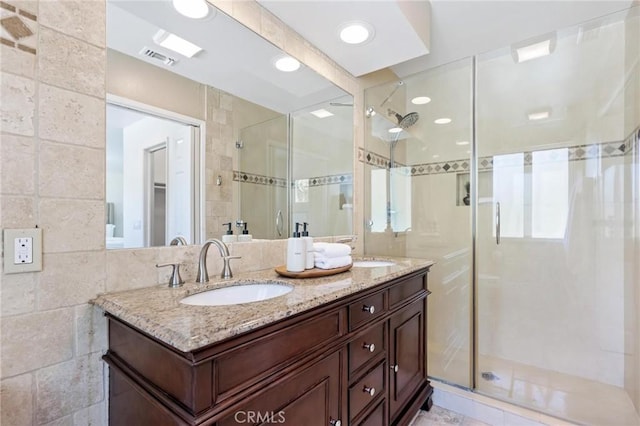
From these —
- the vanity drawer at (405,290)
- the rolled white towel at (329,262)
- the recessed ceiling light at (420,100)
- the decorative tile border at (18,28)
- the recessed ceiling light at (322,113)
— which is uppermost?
the recessed ceiling light at (420,100)

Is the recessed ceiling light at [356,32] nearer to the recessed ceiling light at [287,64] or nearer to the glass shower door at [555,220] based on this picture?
the recessed ceiling light at [287,64]

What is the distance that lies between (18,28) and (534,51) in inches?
115

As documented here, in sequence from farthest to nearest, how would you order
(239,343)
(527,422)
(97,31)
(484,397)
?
(484,397)
(527,422)
(97,31)
(239,343)

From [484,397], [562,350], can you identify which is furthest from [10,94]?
[562,350]

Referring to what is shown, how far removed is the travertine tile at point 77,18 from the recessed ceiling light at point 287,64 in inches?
34.3

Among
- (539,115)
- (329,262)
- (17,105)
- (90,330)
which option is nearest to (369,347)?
(329,262)

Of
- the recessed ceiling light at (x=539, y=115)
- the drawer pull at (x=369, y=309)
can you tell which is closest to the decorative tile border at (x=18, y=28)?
the drawer pull at (x=369, y=309)

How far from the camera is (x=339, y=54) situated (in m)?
1.97

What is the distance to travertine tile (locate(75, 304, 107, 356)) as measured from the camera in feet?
3.08

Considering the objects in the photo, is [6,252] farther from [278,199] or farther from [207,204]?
[278,199]

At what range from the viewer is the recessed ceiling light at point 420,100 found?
2.72 metres

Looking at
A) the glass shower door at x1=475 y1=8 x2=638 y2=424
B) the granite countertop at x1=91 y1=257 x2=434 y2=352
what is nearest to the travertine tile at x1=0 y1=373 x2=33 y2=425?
the granite countertop at x1=91 y1=257 x2=434 y2=352

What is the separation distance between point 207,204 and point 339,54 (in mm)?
1323

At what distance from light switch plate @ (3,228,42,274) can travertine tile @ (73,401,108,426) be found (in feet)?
1.54
